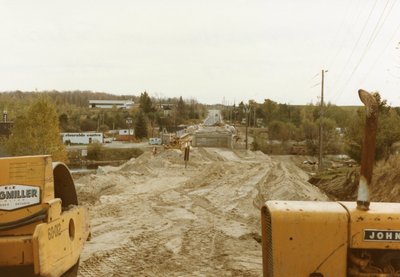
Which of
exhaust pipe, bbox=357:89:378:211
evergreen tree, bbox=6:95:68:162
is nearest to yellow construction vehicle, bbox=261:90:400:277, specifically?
exhaust pipe, bbox=357:89:378:211

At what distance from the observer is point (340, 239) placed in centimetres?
470

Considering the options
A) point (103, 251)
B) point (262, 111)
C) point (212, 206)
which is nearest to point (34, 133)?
point (212, 206)

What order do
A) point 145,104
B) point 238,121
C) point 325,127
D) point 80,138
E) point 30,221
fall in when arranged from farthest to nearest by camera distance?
point 238,121 < point 145,104 < point 80,138 < point 325,127 < point 30,221

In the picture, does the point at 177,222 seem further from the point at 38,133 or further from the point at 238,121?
the point at 238,121

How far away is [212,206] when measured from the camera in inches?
640

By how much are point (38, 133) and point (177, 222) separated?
37853mm

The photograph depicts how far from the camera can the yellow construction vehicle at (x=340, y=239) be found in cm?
468

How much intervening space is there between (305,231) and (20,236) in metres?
2.64

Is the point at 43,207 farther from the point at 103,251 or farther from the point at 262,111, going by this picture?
the point at 262,111

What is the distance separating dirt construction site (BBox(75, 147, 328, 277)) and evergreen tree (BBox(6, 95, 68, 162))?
76.5 feet

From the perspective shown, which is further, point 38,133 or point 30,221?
point 38,133

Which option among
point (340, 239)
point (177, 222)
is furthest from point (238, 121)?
point (340, 239)

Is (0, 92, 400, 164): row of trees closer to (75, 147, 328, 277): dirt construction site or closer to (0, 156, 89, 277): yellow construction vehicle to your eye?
(0, 156, 89, 277): yellow construction vehicle

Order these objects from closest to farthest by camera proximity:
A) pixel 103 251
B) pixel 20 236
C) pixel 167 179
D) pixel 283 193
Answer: pixel 20 236 → pixel 103 251 → pixel 283 193 → pixel 167 179
